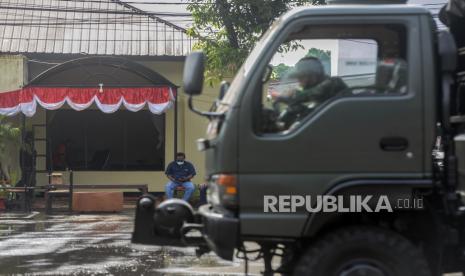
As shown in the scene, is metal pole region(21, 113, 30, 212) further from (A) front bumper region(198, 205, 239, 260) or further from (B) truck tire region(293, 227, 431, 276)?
(B) truck tire region(293, 227, 431, 276)

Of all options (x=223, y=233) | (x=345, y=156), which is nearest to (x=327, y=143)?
(x=345, y=156)

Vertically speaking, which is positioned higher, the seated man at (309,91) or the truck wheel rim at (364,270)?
the seated man at (309,91)

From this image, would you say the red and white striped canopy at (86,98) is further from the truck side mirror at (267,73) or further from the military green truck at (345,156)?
the military green truck at (345,156)

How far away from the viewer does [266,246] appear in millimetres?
5016

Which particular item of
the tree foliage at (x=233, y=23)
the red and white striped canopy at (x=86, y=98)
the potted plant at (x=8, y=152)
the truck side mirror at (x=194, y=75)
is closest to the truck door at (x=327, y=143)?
the truck side mirror at (x=194, y=75)

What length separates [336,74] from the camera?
511 centimetres

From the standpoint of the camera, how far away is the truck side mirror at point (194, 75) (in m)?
4.65

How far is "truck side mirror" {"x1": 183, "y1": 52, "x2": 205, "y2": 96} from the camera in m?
4.65

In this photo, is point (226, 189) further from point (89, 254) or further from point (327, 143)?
point (89, 254)

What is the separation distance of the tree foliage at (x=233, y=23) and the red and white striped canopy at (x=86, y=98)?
10.1 feet

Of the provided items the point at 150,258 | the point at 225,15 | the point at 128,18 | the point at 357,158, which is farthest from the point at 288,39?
the point at 128,18

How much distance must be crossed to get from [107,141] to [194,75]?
45.8ft

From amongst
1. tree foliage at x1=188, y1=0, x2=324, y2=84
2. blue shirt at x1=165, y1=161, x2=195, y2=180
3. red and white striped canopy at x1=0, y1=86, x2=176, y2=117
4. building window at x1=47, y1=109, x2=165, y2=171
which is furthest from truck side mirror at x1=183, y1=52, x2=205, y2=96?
building window at x1=47, y1=109, x2=165, y2=171

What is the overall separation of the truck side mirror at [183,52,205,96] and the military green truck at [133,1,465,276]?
1 cm
